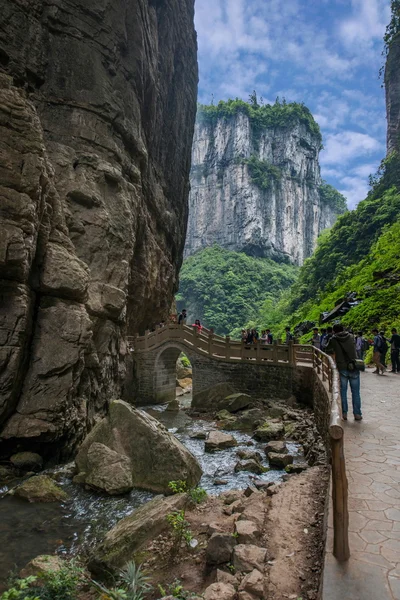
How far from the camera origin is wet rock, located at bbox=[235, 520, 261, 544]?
4980mm

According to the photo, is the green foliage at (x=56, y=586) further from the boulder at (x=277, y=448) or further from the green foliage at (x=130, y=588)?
the boulder at (x=277, y=448)

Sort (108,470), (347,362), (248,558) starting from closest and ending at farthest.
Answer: (248,558)
(347,362)
(108,470)

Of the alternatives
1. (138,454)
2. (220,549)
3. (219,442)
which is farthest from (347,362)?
(219,442)

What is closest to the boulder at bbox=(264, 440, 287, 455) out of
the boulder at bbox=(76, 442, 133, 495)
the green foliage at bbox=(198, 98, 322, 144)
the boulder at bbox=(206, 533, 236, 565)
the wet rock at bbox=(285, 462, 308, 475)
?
the wet rock at bbox=(285, 462, 308, 475)

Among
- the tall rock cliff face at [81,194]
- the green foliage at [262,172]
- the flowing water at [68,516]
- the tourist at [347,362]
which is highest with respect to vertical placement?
the green foliage at [262,172]

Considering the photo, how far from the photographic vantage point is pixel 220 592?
396cm

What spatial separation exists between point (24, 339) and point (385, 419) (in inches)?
395

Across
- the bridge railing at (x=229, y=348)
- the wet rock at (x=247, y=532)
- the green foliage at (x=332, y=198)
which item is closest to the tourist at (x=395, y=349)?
the bridge railing at (x=229, y=348)

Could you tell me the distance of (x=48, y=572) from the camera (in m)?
4.83

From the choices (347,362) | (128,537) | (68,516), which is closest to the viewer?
(128,537)

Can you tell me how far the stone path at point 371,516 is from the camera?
3184 mm

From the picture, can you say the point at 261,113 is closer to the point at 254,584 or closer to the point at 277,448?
the point at 277,448

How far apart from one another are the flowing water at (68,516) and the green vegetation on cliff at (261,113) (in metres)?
86.5

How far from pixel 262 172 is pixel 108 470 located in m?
80.5
